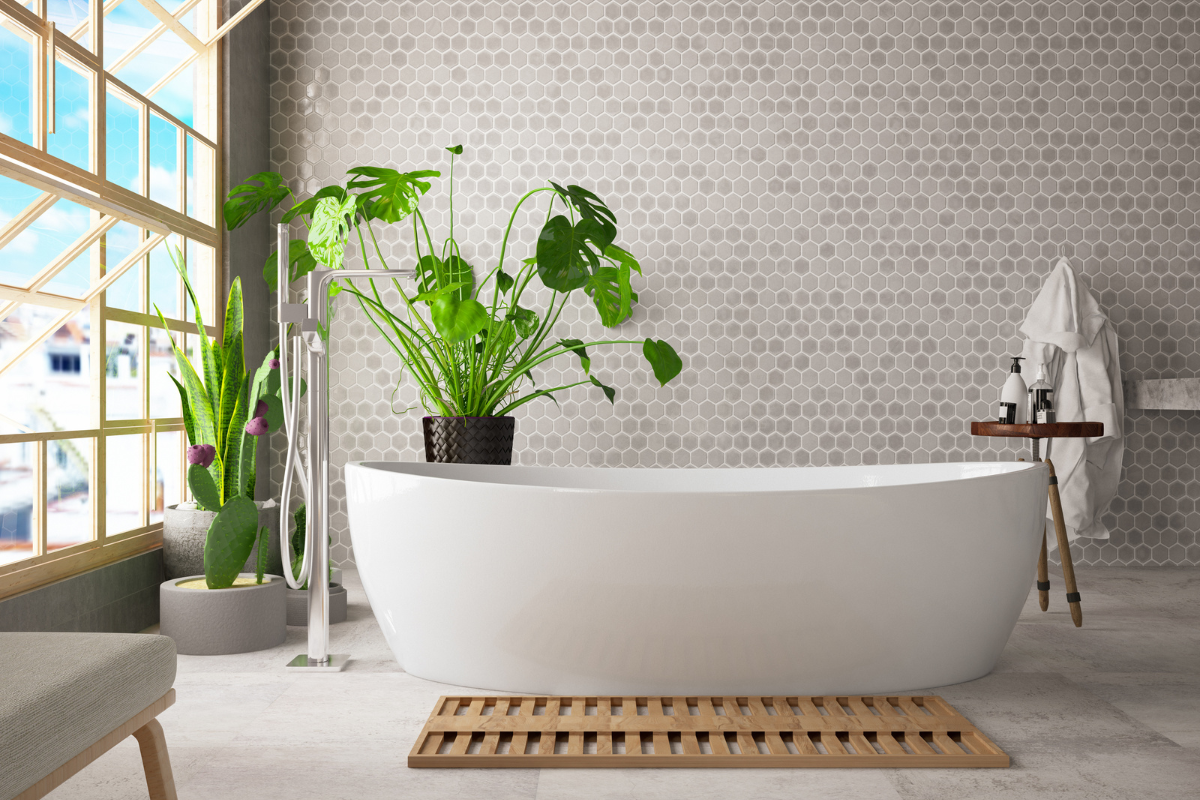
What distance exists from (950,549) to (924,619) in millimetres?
183

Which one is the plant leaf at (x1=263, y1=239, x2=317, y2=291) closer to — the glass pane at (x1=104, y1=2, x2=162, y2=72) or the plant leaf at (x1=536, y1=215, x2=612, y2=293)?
the glass pane at (x1=104, y1=2, x2=162, y2=72)

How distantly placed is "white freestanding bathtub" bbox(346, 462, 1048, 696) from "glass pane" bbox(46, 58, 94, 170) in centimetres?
140

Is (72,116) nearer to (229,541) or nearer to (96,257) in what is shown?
(96,257)

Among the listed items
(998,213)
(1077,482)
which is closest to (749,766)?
(1077,482)

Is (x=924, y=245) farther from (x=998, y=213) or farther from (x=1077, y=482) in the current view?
(x=1077, y=482)

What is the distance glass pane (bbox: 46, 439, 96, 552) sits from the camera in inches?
99.6

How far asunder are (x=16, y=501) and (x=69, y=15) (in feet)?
4.76

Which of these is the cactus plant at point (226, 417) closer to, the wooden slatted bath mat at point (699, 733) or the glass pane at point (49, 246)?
the glass pane at point (49, 246)

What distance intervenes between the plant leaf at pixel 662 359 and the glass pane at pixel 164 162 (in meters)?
1.85

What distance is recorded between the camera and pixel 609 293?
3.32 metres

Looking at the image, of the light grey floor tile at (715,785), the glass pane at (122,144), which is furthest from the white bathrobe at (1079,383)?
the glass pane at (122,144)

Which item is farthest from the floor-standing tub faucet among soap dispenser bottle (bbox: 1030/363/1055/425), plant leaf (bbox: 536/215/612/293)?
soap dispenser bottle (bbox: 1030/363/1055/425)

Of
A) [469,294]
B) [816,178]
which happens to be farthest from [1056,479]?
[469,294]

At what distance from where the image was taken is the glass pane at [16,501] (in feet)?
7.65
